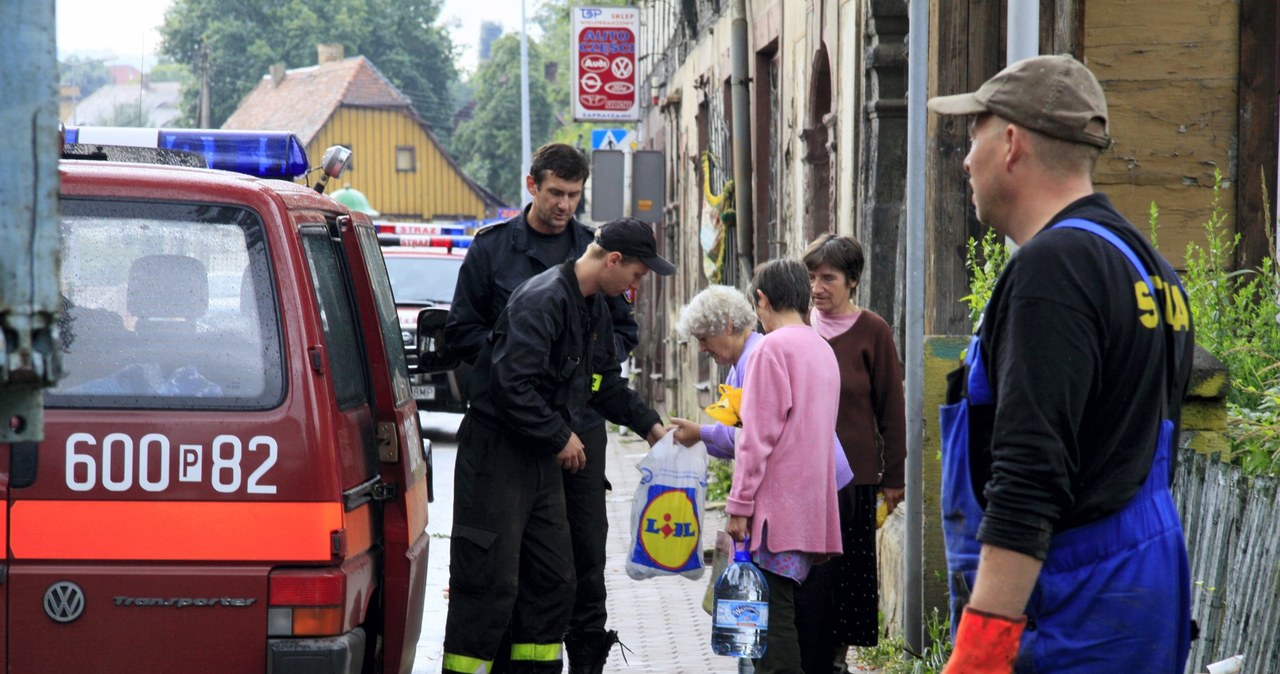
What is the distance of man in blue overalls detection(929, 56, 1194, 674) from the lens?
2.59 m

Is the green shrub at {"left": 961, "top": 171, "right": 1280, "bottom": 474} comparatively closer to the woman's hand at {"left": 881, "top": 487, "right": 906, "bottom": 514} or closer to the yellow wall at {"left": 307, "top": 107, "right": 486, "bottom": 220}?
the woman's hand at {"left": 881, "top": 487, "right": 906, "bottom": 514}

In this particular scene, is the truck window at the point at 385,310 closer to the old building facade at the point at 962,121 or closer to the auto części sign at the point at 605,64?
Result: the old building facade at the point at 962,121

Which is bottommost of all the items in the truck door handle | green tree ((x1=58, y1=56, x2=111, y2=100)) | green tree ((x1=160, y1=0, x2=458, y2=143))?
the truck door handle

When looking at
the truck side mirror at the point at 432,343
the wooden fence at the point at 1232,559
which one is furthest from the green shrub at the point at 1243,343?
the truck side mirror at the point at 432,343

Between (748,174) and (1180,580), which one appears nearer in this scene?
(1180,580)

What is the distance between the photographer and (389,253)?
18.0 m

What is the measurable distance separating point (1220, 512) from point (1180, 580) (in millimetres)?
1872

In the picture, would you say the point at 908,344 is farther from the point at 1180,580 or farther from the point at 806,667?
the point at 1180,580

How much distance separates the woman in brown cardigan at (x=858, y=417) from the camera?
6078 millimetres

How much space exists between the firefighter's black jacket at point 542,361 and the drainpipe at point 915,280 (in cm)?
113

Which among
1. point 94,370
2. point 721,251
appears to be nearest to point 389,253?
point 721,251

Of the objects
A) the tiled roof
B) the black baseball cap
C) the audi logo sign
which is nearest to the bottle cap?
the black baseball cap

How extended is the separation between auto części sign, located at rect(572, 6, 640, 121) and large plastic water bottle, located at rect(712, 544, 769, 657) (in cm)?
1765

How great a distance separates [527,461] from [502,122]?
68.9 m
